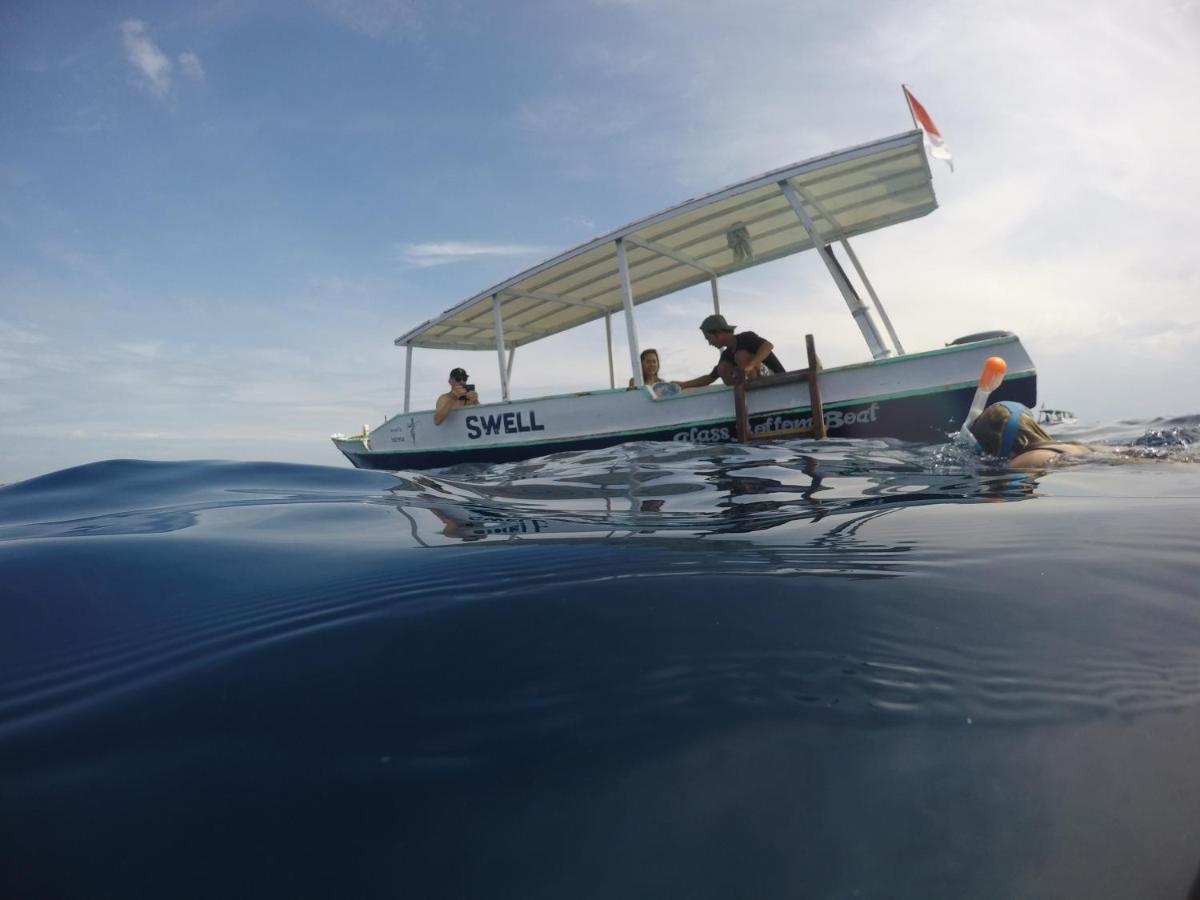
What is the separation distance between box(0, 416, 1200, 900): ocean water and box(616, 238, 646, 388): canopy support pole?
5.44m

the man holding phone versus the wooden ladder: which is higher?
the man holding phone

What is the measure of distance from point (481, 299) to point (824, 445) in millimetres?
4883

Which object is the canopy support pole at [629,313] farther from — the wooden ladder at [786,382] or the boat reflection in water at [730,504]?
the boat reflection in water at [730,504]

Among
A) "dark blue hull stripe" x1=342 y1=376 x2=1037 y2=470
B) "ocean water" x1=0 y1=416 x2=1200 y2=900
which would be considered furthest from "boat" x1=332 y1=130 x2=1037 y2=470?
"ocean water" x1=0 y1=416 x2=1200 y2=900

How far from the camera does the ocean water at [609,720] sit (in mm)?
530

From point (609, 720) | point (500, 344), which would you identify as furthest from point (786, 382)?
point (609, 720)

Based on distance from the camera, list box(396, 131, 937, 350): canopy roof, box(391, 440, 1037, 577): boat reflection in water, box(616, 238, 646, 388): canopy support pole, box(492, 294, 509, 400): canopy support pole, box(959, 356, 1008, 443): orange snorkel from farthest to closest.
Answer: box(492, 294, 509, 400): canopy support pole, box(616, 238, 646, 388): canopy support pole, box(396, 131, 937, 350): canopy roof, box(959, 356, 1008, 443): orange snorkel, box(391, 440, 1037, 577): boat reflection in water

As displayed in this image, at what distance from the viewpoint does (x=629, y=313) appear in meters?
6.80

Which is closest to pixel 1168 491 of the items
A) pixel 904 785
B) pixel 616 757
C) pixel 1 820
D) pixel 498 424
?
pixel 904 785

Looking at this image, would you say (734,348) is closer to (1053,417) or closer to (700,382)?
(700,382)

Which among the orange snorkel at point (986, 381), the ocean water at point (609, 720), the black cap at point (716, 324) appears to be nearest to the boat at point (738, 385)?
the black cap at point (716, 324)

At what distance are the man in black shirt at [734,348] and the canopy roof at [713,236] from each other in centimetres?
129

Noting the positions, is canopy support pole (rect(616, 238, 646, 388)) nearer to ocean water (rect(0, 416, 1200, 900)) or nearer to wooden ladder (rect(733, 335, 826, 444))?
wooden ladder (rect(733, 335, 826, 444))

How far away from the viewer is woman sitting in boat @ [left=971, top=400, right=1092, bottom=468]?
3758mm
